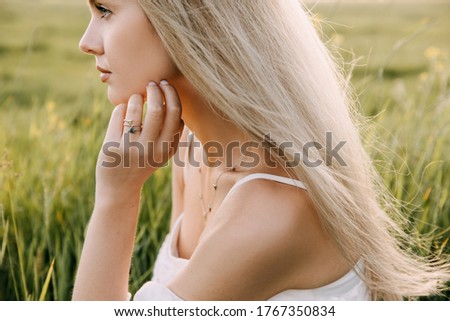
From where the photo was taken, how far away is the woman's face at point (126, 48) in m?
1.98

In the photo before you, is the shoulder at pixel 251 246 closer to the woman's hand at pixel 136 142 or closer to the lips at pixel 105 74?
the woman's hand at pixel 136 142

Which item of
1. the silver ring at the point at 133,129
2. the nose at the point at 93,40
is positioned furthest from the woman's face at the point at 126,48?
the silver ring at the point at 133,129

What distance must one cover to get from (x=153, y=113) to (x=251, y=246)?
52cm

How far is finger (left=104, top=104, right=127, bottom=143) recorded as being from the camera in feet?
6.89

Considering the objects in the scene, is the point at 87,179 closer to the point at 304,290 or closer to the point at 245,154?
the point at 245,154

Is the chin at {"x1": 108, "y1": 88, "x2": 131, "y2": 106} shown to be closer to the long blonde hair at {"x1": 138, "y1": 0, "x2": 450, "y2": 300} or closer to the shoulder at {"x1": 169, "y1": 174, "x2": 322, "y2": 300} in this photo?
the long blonde hair at {"x1": 138, "y1": 0, "x2": 450, "y2": 300}

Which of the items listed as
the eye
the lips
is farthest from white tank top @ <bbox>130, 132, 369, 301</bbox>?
the eye

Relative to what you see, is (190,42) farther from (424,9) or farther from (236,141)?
(424,9)

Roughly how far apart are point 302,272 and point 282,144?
395mm

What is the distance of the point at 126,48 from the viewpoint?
2006 millimetres

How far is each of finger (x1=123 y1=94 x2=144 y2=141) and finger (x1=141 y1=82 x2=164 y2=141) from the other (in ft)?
0.12

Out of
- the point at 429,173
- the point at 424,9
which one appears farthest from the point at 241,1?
the point at 424,9
